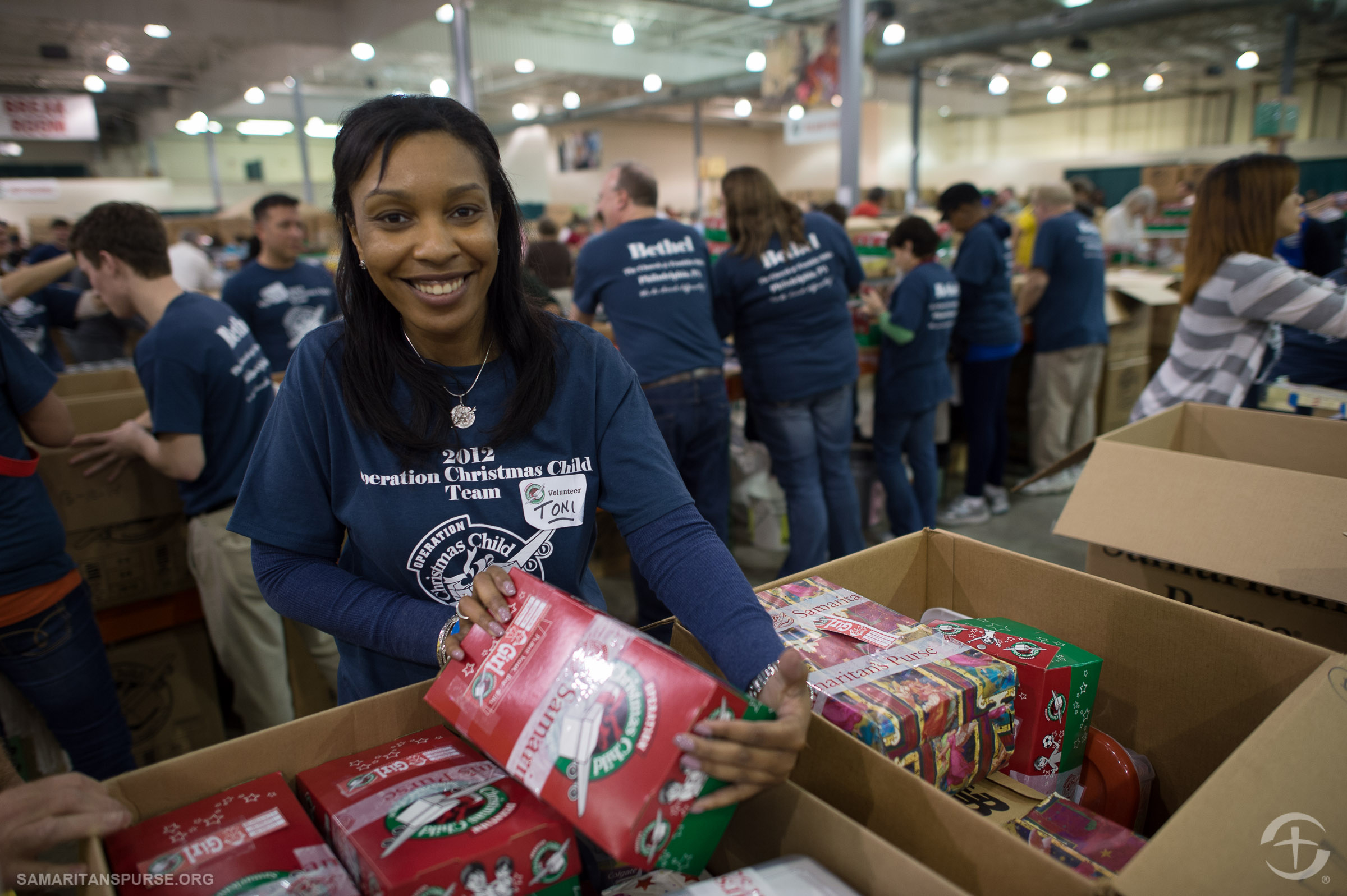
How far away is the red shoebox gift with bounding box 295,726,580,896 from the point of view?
2.33ft

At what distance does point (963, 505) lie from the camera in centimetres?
416

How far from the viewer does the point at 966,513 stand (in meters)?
4.13

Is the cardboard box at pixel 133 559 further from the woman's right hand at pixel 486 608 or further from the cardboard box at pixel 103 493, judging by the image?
the woman's right hand at pixel 486 608

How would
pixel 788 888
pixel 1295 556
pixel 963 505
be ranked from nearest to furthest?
pixel 788 888
pixel 1295 556
pixel 963 505

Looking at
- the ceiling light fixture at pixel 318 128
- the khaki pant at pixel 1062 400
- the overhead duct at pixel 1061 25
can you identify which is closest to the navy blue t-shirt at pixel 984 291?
the khaki pant at pixel 1062 400

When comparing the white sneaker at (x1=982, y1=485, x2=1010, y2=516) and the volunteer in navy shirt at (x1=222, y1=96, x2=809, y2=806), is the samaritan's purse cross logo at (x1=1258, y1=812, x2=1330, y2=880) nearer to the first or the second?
the volunteer in navy shirt at (x1=222, y1=96, x2=809, y2=806)

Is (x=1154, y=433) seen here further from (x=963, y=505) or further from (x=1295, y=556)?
(x=963, y=505)

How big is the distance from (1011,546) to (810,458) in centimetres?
131

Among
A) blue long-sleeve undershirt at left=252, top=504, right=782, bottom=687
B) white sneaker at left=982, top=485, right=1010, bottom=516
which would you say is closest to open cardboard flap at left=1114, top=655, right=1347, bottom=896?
blue long-sleeve undershirt at left=252, top=504, right=782, bottom=687

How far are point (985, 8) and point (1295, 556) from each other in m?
Result: 13.6

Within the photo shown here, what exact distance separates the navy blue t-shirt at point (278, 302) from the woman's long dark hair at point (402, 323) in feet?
8.00

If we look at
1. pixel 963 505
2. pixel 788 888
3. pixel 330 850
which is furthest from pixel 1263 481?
pixel 963 505

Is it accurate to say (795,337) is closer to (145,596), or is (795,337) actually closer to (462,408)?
(462,408)

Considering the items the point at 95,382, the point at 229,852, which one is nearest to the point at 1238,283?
the point at 229,852
